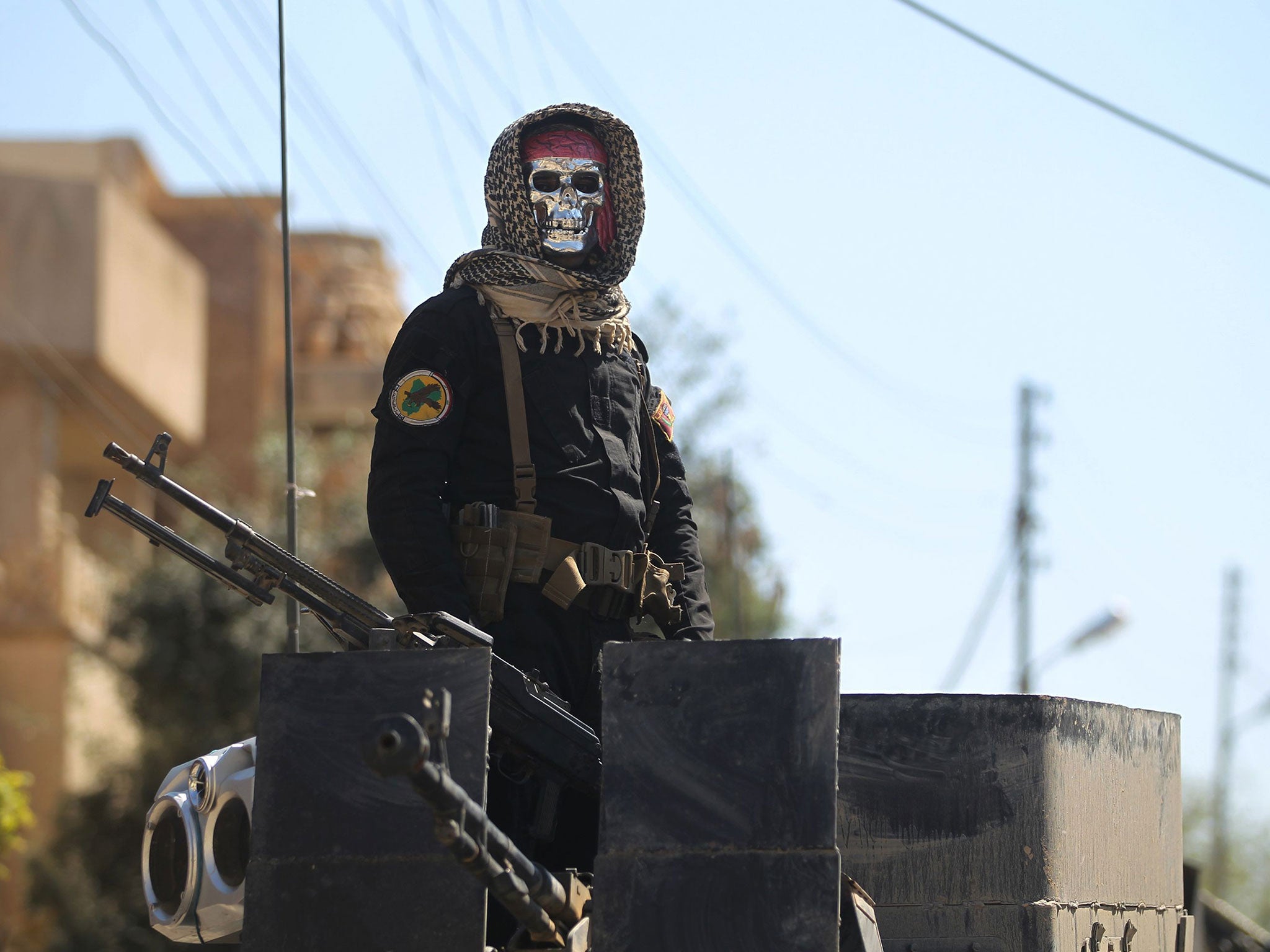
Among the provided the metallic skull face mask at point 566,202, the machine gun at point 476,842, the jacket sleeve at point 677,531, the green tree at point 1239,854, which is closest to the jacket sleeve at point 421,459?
the metallic skull face mask at point 566,202

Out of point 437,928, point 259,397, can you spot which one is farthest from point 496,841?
point 259,397

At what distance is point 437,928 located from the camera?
329 centimetres

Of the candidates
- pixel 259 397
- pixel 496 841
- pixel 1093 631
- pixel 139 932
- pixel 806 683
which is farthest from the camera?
pixel 259 397

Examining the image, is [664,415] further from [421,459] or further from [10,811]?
[10,811]

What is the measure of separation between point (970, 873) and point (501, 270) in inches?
73.1

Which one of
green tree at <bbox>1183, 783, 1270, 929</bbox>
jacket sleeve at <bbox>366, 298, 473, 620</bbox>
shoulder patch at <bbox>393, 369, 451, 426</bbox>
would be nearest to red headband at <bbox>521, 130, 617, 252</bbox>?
jacket sleeve at <bbox>366, 298, 473, 620</bbox>

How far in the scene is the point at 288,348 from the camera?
18.2 feet

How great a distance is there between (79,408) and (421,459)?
1901 cm

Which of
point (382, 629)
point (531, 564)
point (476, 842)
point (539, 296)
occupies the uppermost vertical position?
Result: point (539, 296)

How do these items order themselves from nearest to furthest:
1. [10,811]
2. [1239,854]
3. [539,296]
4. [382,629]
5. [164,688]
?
[382,629]
[539,296]
[10,811]
[164,688]
[1239,854]

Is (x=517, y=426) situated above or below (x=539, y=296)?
below

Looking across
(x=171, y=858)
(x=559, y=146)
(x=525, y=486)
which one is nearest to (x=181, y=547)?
(x=171, y=858)

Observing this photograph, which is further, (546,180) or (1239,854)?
(1239,854)

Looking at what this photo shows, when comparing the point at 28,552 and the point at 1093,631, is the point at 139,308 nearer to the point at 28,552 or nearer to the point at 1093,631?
the point at 28,552
